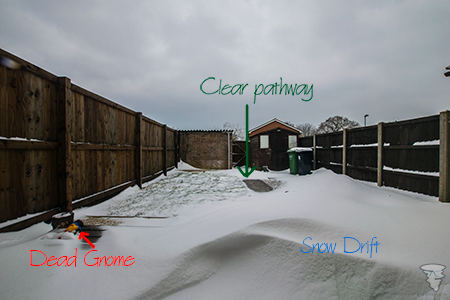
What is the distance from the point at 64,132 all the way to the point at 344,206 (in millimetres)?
4277

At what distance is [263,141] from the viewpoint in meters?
12.4

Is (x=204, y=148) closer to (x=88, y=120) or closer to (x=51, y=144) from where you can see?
(x=88, y=120)

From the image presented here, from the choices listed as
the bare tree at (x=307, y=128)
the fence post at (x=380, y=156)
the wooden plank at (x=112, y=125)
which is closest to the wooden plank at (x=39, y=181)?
the wooden plank at (x=112, y=125)

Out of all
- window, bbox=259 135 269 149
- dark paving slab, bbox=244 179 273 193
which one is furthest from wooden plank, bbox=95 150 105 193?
window, bbox=259 135 269 149

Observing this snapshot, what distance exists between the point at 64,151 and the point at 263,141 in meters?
10.8

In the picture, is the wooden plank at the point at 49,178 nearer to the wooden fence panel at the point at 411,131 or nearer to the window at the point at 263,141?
the wooden fence panel at the point at 411,131

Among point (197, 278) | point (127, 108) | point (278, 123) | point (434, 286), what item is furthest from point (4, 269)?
point (278, 123)

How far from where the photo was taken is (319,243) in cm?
191

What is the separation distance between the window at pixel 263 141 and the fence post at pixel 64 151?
10.7m

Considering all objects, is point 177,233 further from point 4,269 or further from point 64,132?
point 64,132

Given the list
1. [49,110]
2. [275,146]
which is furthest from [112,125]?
[275,146]

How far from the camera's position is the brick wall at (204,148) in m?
12.1

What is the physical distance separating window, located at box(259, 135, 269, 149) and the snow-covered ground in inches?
376

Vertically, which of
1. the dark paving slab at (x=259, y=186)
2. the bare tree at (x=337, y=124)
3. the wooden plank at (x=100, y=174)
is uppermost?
the bare tree at (x=337, y=124)
